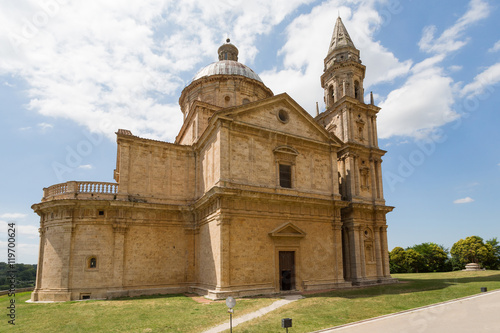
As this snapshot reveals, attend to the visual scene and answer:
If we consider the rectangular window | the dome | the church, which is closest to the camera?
the church

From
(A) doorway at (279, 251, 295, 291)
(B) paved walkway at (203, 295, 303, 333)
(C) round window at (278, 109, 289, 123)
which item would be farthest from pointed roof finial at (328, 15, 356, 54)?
(B) paved walkway at (203, 295, 303, 333)

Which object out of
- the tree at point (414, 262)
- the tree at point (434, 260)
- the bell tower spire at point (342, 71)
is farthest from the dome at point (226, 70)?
the tree at point (434, 260)

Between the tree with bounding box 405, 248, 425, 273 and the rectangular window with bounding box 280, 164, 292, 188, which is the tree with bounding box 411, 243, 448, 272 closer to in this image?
the tree with bounding box 405, 248, 425, 273

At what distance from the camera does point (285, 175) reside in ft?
75.6

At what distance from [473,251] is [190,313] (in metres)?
47.8

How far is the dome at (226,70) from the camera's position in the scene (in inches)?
1286

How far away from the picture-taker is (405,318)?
11586mm

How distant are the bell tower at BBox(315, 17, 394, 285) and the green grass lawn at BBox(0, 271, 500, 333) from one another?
7743 mm

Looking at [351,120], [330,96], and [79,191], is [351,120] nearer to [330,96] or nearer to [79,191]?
[330,96]

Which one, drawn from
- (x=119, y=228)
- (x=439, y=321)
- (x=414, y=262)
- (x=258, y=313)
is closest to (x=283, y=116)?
(x=119, y=228)

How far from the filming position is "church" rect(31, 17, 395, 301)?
20.2 meters

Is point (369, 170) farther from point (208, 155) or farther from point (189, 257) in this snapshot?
point (189, 257)


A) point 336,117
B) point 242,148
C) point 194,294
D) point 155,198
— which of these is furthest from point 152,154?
point 336,117

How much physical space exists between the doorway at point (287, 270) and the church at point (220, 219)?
0.25ft
